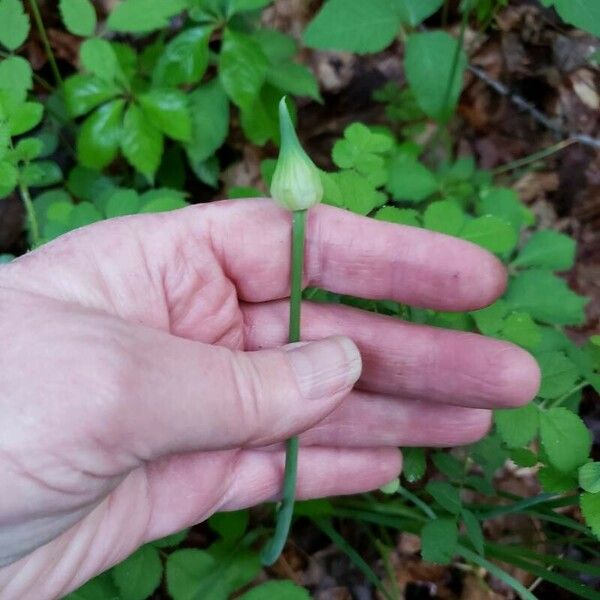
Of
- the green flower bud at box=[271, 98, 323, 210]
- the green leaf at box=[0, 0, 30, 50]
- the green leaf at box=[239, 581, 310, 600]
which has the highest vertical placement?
the green leaf at box=[0, 0, 30, 50]

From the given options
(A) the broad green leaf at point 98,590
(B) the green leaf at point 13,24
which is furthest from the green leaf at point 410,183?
(A) the broad green leaf at point 98,590

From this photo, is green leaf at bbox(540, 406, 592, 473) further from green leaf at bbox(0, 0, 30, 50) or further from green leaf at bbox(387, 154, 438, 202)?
green leaf at bbox(0, 0, 30, 50)

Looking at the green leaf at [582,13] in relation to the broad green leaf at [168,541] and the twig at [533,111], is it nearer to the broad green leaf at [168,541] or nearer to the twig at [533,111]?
the twig at [533,111]

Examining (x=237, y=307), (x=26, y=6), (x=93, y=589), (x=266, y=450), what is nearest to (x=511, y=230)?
(x=237, y=307)

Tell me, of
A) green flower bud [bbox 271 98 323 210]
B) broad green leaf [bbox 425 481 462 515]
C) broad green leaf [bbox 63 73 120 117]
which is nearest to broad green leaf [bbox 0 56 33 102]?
broad green leaf [bbox 63 73 120 117]

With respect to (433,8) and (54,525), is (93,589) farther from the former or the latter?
(433,8)

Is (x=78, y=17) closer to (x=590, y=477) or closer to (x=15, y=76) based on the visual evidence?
(x=15, y=76)

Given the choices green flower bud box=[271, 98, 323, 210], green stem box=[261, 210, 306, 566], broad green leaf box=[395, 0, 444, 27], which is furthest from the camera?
broad green leaf box=[395, 0, 444, 27]
